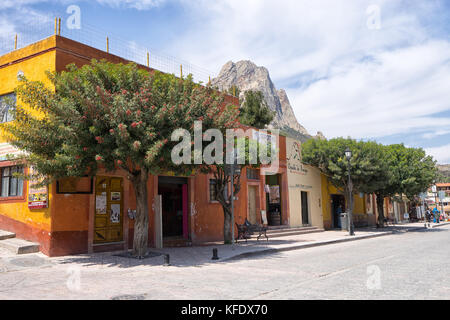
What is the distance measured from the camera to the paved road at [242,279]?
6.28 m

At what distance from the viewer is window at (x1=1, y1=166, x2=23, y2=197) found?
13.2m

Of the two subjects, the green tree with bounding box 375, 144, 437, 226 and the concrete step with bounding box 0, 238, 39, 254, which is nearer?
the concrete step with bounding box 0, 238, 39, 254

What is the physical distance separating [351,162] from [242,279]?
17.2 m

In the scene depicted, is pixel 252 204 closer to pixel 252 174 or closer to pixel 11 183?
pixel 252 174

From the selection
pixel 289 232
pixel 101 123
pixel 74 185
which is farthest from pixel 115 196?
pixel 289 232

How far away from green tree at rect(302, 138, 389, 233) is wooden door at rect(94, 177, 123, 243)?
46.8 feet

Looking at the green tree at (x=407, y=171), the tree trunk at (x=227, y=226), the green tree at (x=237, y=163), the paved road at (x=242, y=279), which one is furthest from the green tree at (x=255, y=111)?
the paved road at (x=242, y=279)

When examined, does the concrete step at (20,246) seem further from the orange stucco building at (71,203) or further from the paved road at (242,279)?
the paved road at (242,279)

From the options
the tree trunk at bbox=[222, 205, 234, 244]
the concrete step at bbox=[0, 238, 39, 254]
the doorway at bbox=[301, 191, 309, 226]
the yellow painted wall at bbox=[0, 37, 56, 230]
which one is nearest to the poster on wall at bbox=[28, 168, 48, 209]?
the yellow painted wall at bbox=[0, 37, 56, 230]

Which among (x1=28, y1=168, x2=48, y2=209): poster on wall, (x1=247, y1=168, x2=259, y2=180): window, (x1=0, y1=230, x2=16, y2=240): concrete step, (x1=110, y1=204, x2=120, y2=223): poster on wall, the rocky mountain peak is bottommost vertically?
(x1=0, y1=230, x2=16, y2=240): concrete step

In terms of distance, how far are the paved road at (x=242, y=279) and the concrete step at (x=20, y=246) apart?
67cm

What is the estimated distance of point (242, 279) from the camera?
306 inches

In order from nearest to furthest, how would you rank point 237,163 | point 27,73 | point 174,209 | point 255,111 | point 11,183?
point 27,73 < point 11,183 < point 237,163 < point 174,209 < point 255,111

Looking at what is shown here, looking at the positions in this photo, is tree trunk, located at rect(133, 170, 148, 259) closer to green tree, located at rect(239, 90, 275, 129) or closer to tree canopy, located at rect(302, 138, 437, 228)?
tree canopy, located at rect(302, 138, 437, 228)
